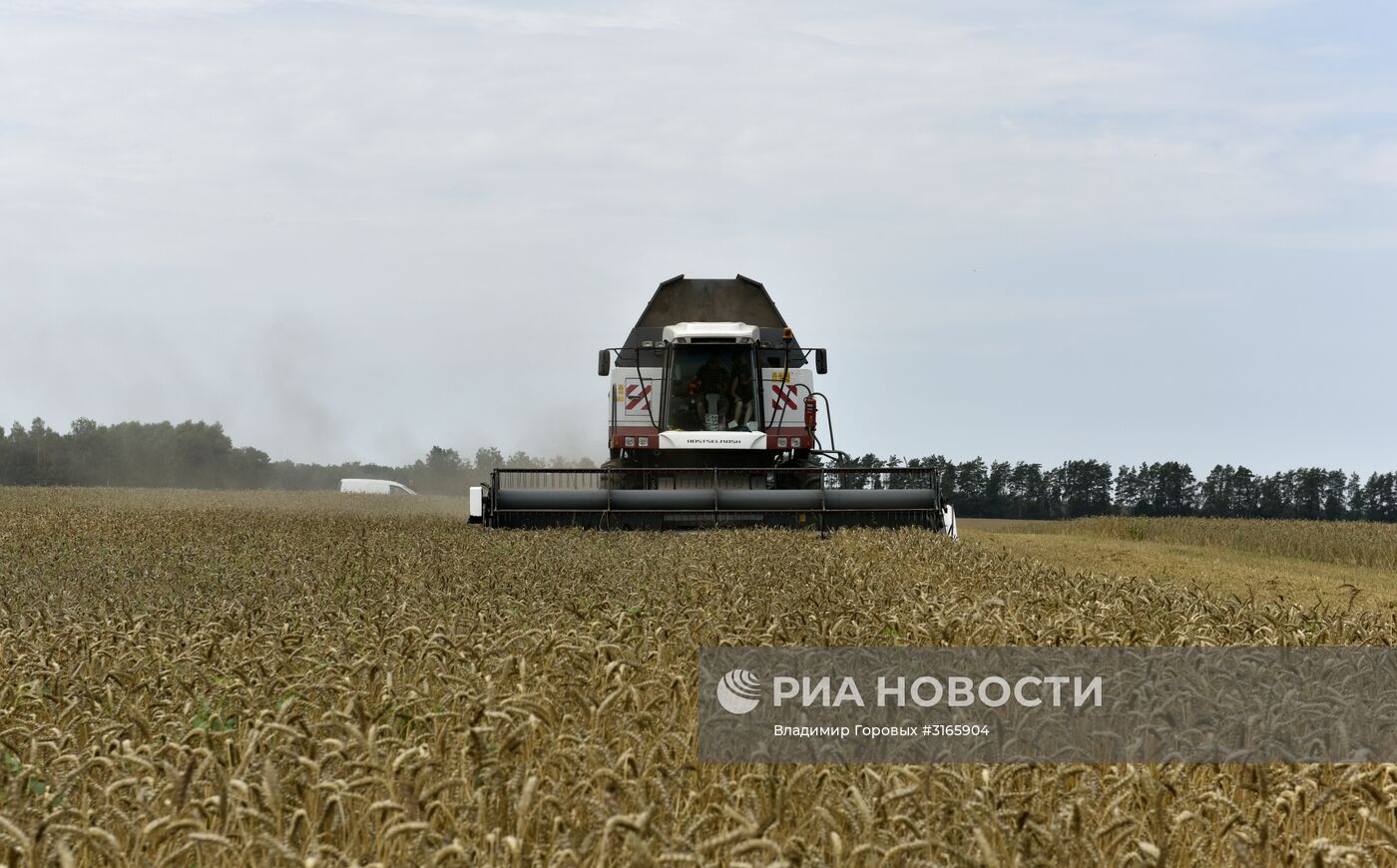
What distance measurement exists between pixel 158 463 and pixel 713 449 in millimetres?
74060

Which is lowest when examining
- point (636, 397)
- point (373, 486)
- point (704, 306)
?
point (373, 486)

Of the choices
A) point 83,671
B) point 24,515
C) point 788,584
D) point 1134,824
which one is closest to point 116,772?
point 83,671

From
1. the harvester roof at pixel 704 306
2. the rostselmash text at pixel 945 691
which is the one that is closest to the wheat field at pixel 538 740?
the rostselmash text at pixel 945 691

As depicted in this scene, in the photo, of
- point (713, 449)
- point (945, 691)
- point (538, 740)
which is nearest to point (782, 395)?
point (713, 449)

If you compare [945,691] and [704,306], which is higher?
[704,306]

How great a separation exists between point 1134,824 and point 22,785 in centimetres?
290

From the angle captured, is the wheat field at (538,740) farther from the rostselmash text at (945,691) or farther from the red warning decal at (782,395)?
the red warning decal at (782,395)

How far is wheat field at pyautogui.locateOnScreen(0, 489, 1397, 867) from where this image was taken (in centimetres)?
301

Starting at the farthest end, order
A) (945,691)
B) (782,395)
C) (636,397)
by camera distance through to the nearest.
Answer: (636,397), (782,395), (945,691)

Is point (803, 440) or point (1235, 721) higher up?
point (803, 440)

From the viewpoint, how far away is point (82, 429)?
91.4m

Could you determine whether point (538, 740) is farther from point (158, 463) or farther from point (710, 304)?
point (158, 463)

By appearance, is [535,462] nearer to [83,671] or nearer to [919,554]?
[919,554]

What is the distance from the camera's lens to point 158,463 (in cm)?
8569
